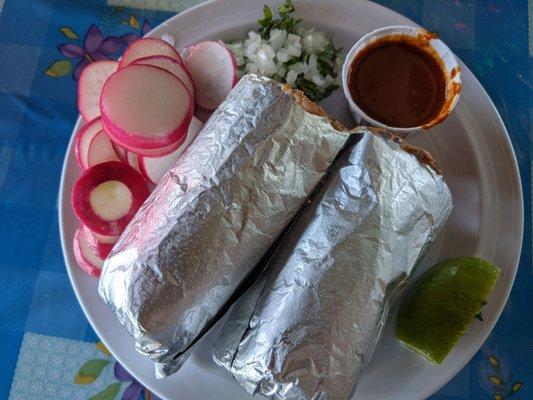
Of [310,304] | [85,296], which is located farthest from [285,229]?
[85,296]

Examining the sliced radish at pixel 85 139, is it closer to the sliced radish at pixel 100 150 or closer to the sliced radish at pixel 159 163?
the sliced radish at pixel 100 150

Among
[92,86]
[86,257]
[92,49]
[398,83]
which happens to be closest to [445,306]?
[398,83]

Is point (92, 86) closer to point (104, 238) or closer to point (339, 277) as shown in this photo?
point (104, 238)

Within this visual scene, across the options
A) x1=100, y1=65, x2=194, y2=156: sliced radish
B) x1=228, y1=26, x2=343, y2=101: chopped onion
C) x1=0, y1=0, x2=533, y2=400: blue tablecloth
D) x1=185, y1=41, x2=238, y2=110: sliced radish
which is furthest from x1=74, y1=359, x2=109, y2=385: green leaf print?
x1=228, y1=26, x2=343, y2=101: chopped onion

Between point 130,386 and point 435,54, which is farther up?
point 435,54

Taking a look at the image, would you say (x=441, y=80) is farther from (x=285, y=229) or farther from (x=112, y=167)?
(x=112, y=167)

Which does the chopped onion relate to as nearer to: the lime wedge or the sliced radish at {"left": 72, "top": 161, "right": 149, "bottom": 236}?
the sliced radish at {"left": 72, "top": 161, "right": 149, "bottom": 236}
